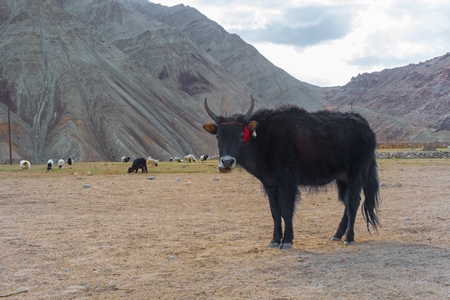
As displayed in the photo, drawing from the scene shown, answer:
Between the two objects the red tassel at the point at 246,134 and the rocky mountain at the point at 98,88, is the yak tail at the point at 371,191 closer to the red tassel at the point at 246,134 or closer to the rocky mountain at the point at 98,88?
the red tassel at the point at 246,134

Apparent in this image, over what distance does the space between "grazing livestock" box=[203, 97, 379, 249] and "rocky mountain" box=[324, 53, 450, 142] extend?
4245 inches

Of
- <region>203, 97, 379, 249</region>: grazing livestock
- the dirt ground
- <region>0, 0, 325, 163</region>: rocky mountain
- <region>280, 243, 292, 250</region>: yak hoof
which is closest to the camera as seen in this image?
the dirt ground

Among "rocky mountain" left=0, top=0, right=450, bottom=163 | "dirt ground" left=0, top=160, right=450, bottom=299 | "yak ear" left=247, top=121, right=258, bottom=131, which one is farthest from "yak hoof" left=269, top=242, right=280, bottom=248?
"rocky mountain" left=0, top=0, right=450, bottom=163

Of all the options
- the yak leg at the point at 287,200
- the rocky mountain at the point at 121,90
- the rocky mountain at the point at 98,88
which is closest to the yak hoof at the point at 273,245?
the yak leg at the point at 287,200

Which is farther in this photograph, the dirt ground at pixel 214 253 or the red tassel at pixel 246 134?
the red tassel at pixel 246 134

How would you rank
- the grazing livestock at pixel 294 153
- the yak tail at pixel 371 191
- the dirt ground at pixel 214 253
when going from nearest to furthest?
the dirt ground at pixel 214 253 < the grazing livestock at pixel 294 153 < the yak tail at pixel 371 191

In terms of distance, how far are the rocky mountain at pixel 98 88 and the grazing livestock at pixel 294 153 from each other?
6511cm

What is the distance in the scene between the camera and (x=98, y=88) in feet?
299

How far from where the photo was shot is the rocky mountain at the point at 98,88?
263ft

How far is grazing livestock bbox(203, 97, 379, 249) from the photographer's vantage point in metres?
9.96

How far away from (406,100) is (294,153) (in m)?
165

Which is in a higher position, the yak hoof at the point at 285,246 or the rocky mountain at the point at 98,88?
the rocky mountain at the point at 98,88

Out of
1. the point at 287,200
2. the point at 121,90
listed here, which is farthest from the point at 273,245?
the point at 121,90

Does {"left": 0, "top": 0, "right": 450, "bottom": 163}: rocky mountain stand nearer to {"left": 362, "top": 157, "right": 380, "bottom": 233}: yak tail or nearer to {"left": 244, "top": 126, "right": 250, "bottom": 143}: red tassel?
{"left": 362, "top": 157, "right": 380, "bottom": 233}: yak tail
